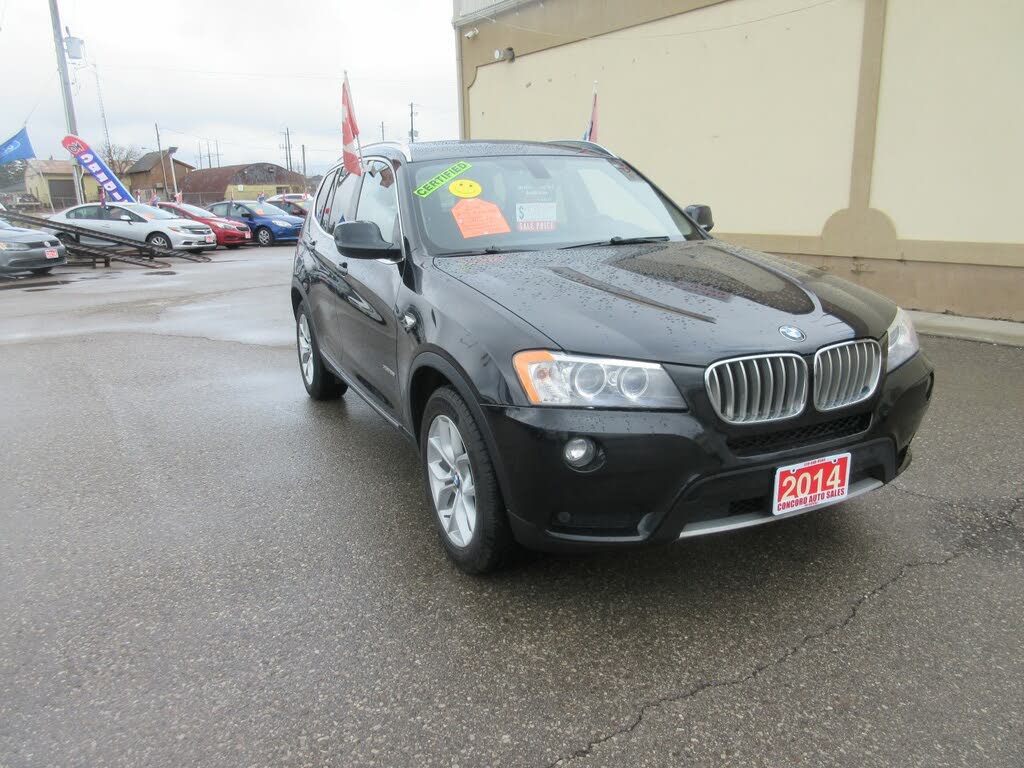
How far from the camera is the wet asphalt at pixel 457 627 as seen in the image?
215 cm

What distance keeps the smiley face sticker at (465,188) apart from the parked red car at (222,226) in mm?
21532

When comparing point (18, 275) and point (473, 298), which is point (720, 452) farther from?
point (18, 275)

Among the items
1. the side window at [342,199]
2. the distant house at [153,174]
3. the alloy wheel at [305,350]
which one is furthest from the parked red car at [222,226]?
the distant house at [153,174]

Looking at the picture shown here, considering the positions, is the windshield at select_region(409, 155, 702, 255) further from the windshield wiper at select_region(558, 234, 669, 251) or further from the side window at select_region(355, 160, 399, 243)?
the side window at select_region(355, 160, 399, 243)

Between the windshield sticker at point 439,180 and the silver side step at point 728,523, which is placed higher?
the windshield sticker at point 439,180

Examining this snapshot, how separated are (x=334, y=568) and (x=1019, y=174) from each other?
25.6ft

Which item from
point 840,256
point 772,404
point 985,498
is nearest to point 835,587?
point 772,404

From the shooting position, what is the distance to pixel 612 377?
242 centimetres

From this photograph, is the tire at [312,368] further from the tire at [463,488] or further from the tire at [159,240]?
the tire at [159,240]

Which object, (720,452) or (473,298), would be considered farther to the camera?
(473,298)

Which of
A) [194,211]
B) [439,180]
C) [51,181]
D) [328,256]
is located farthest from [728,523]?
[51,181]

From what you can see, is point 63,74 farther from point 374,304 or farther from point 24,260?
point 374,304

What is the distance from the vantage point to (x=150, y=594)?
2971mm

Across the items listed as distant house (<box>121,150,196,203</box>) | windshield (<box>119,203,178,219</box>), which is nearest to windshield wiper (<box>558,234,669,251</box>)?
windshield (<box>119,203,178,219</box>)
